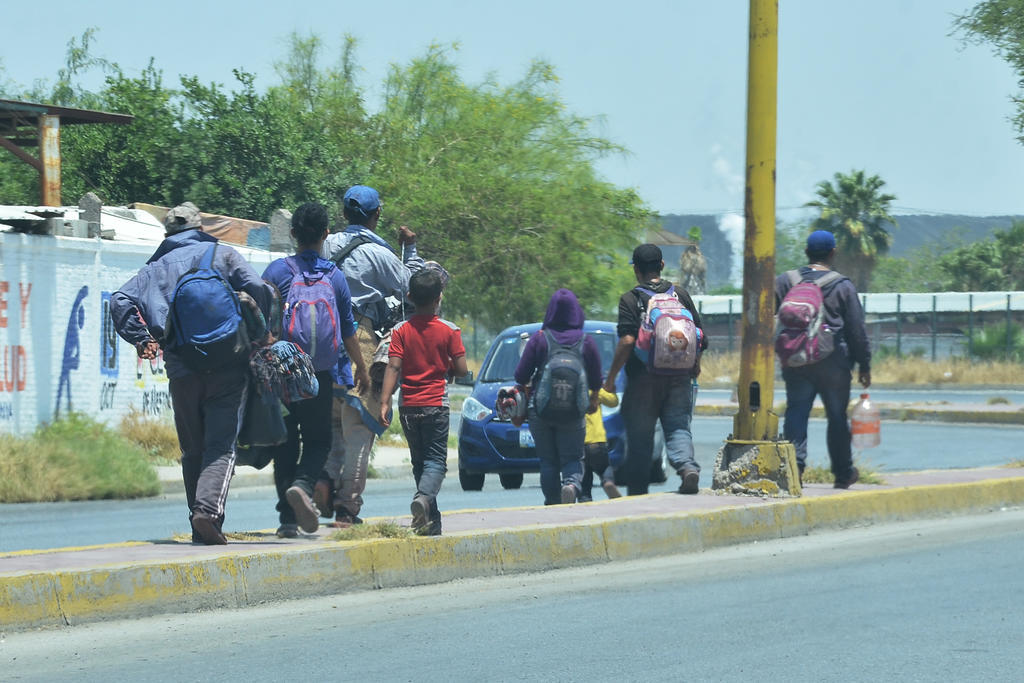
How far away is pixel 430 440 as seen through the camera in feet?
27.6

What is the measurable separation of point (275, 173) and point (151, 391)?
→ 10.1 meters

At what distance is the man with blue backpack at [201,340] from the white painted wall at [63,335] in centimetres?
1015

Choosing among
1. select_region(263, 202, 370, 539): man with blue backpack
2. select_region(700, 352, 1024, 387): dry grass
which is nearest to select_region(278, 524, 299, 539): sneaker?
select_region(263, 202, 370, 539): man with blue backpack

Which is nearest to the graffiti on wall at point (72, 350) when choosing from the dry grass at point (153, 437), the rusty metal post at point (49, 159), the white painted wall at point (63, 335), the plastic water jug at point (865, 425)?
the white painted wall at point (63, 335)

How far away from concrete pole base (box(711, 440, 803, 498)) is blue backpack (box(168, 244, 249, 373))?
462cm

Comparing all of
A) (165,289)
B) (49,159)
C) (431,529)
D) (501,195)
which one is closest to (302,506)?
(431,529)

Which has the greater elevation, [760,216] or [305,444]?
[760,216]

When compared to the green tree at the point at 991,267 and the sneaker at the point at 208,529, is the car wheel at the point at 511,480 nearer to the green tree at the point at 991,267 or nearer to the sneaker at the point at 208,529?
the sneaker at the point at 208,529

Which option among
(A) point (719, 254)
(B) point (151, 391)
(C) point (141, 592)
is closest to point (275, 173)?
(B) point (151, 391)

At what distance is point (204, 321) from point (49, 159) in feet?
54.0

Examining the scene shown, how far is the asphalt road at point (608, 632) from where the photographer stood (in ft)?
20.0

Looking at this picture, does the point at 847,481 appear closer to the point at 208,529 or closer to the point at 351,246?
the point at 351,246

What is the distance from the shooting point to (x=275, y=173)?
1148 inches

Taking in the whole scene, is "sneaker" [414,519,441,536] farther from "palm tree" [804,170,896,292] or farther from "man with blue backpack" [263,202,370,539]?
"palm tree" [804,170,896,292]
